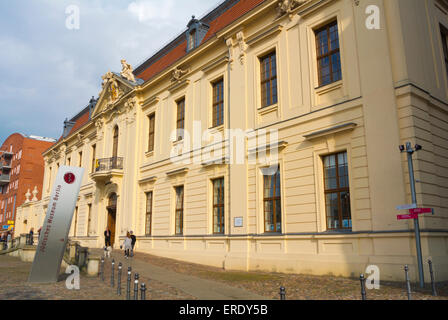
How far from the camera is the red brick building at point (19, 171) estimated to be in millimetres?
57281

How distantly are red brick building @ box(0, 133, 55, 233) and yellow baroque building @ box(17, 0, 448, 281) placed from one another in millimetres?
41979

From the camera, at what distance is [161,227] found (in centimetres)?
2123

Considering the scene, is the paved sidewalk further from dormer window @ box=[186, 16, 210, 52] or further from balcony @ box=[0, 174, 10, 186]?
balcony @ box=[0, 174, 10, 186]

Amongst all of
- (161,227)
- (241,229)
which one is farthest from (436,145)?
(161,227)

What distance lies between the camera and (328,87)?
13.6 m

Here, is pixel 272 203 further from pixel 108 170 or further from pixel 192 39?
pixel 108 170

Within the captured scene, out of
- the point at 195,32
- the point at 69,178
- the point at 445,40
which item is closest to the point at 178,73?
the point at 195,32

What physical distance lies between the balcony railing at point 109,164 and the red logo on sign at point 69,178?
43.8 ft

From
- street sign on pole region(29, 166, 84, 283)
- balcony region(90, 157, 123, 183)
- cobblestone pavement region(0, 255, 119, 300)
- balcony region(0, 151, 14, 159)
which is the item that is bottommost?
cobblestone pavement region(0, 255, 119, 300)

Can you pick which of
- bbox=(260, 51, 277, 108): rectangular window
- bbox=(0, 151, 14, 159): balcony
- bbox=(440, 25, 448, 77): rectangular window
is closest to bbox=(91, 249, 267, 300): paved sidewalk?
bbox=(260, 51, 277, 108): rectangular window

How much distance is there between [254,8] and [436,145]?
9.22 metres

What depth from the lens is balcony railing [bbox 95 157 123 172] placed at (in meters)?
25.8

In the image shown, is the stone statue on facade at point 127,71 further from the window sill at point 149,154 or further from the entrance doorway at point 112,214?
the entrance doorway at point 112,214

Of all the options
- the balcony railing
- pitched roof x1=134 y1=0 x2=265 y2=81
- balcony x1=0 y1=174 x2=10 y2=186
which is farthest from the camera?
balcony x1=0 y1=174 x2=10 y2=186
